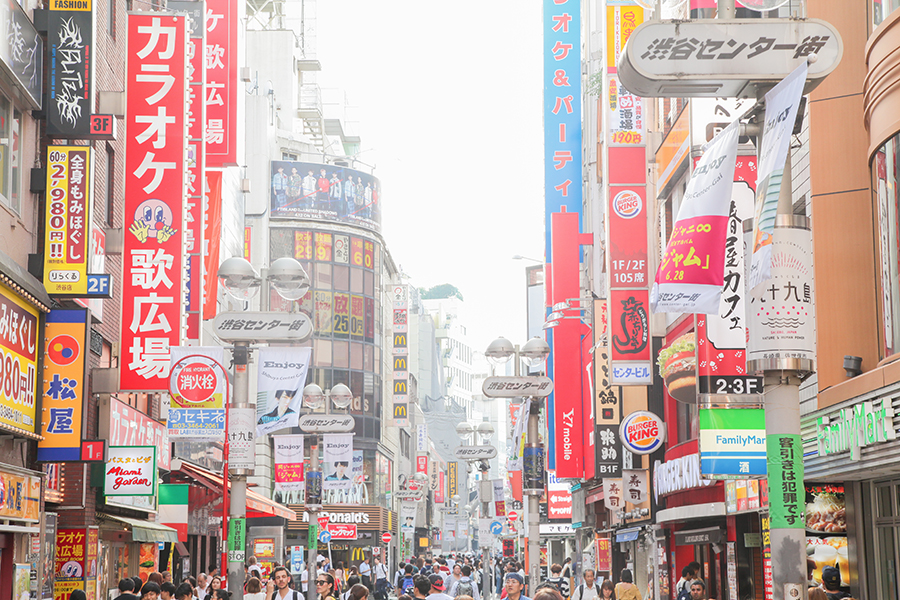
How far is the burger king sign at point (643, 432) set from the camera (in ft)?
86.3

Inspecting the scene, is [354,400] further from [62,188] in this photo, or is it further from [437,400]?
[437,400]

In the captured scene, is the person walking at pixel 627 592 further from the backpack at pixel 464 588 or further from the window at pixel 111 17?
the window at pixel 111 17

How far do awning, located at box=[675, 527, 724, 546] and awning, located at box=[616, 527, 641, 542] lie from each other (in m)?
5.74

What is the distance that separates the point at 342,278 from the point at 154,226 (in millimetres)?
50660

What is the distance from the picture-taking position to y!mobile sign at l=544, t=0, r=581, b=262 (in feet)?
137

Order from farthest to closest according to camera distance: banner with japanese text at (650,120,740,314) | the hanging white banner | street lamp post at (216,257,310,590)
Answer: street lamp post at (216,257,310,590), banner with japanese text at (650,120,740,314), the hanging white banner

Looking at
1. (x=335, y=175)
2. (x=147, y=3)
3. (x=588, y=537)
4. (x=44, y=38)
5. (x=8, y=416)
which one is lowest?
(x=588, y=537)

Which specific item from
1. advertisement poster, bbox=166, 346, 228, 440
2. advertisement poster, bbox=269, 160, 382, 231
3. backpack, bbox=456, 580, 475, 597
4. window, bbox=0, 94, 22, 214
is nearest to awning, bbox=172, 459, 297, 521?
advertisement poster, bbox=166, 346, 228, 440

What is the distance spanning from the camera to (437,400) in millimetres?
141375

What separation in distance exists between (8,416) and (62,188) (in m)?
3.66

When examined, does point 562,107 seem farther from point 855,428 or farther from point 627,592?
point 855,428

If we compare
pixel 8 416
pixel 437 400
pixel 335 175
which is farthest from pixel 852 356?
pixel 437 400

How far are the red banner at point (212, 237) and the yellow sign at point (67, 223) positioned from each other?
17.4 m

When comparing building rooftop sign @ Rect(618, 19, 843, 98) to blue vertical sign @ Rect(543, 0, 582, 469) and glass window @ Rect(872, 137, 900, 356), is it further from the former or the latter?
blue vertical sign @ Rect(543, 0, 582, 469)
